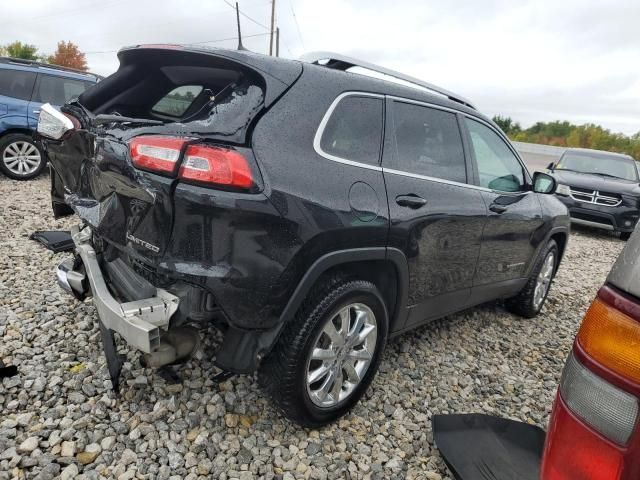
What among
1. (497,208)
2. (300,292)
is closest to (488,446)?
(300,292)

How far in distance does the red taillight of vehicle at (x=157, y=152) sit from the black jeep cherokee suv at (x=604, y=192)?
788 centimetres

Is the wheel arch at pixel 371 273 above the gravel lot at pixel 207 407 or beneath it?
above

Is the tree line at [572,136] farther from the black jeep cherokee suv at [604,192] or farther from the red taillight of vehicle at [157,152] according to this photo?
the red taillight of vehicle at [157,152]

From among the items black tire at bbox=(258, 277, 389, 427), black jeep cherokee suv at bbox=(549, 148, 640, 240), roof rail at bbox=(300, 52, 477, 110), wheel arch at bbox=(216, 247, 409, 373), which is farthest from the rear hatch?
black jeep cherokee suv at bbox=(549, 148, 640, 240)

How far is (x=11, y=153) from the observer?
741 cm

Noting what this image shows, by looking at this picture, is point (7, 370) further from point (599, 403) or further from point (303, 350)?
point (599, 403)

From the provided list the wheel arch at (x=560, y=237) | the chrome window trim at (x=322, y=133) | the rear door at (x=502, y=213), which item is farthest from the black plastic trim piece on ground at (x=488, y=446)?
the wheel arch at (x=560, y=237)

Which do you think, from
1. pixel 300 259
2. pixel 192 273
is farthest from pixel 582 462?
pixel 192 273

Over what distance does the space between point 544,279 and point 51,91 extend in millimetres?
7898

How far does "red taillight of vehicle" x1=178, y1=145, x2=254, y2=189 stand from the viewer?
1.88m

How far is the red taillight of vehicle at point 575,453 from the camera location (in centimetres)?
107

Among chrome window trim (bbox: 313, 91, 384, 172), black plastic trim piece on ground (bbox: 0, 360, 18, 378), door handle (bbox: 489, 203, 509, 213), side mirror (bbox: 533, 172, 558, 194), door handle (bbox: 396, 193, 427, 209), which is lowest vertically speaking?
black plastic trim piece on ground (bbox: 0, 360, 18, 378)

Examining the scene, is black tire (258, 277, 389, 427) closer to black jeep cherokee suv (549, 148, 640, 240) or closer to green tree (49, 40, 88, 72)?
black jeep cherokee suv (549, 148, 640, 240)

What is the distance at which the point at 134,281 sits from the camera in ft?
7.30
